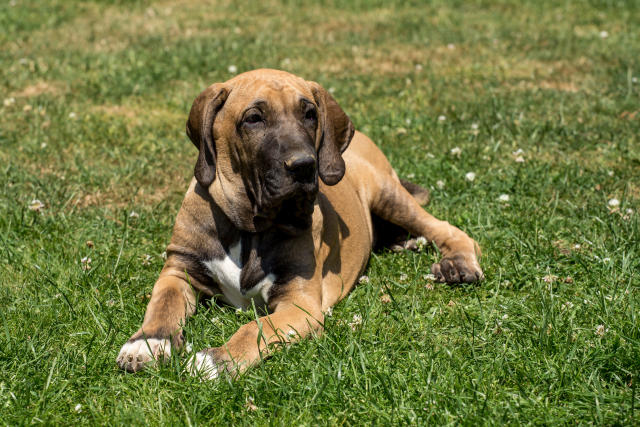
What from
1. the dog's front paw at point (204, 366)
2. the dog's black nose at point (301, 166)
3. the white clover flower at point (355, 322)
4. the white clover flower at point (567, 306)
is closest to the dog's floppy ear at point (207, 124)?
the dog's black nose at point (301, 166)

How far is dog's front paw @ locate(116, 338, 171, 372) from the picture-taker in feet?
10.1

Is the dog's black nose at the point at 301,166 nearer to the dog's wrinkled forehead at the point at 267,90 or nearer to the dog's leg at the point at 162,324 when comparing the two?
the dog's wrinkled forehead at the point at 267,90

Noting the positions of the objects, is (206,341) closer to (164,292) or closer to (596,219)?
(164,292)

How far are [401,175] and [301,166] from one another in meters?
2.51

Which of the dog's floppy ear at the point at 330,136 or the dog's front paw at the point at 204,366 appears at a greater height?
the dog's floppy ear at the point at 330,136

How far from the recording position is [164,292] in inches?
138

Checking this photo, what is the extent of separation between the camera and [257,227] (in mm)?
3531

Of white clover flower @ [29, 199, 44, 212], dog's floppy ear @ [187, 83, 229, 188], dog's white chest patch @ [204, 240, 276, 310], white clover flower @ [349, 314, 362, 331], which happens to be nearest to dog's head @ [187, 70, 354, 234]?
dog's floppy ear @ [187, 83, 229, 188]

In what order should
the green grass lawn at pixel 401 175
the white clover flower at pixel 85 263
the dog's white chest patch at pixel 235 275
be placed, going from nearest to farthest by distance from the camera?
the green grass lawn at pixel 401 175 < the dog's white chest patch at pixel 235 275 < the white clover flower at pixel 85 263

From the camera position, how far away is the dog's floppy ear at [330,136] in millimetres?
3697

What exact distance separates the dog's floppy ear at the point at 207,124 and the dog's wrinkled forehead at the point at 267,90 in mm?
67

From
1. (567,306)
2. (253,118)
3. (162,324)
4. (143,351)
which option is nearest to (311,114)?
(253,118)

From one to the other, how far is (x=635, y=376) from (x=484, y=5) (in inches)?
374

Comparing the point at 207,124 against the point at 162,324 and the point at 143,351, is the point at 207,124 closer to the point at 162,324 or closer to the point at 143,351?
the point at 162,324
